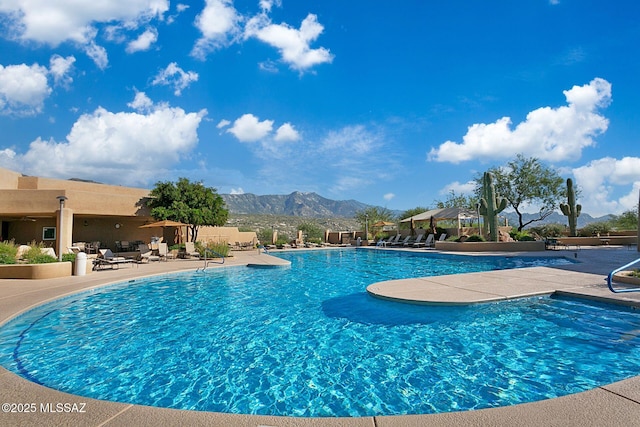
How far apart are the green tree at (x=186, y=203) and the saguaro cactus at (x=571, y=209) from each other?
84.3ft

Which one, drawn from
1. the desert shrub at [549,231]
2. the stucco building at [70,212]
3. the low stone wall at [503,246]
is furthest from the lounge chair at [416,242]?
the stucco building at [70,212]

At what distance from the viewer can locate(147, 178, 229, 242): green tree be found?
1956 cm

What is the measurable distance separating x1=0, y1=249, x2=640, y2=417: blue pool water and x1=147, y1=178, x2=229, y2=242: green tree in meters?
12.2

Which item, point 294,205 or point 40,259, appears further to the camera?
point 294,205

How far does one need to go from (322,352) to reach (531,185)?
32.9 metres

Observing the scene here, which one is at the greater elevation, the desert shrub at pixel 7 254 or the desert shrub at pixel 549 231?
the desert shrub at pixel 549 231

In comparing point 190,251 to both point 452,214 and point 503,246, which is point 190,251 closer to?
point 503,246

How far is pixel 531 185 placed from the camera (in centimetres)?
3073

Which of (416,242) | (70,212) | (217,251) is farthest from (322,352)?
(416,242)

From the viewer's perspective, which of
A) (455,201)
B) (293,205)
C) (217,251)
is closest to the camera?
(217,251)

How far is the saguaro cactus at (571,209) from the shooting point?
25.0 metres

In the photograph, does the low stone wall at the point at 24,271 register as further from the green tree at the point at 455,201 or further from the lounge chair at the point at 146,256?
the green tree at the point at 455,201

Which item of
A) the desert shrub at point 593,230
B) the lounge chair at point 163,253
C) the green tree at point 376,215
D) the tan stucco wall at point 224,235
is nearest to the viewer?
the lounge chair at point 163,253

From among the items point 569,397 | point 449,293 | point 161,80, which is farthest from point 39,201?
point 569,397
